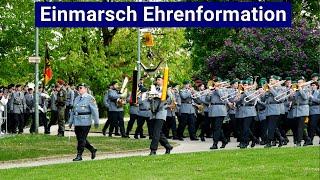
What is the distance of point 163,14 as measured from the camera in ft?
69.8

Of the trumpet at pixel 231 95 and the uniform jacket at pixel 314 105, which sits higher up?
the trumpet at pixel 231 95

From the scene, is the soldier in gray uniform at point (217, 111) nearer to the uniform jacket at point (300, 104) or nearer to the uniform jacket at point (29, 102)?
the uniform jacket at point (300, 104)

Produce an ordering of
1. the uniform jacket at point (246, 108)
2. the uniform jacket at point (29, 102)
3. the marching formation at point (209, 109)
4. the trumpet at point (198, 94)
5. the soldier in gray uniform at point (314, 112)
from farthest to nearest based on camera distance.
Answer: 1. the uniform jacket at point (29, 102)
2. the trumpet at point (198, 94)
3. the soldier in gray uniform at point (314, 112)
4. the uniform jacket at point (246, 108)
5. the marching formation at point (209, 109)

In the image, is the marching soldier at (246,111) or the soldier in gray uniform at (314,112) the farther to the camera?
the soldier in gray uniform at (314,112)

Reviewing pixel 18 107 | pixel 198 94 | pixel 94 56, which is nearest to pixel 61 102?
pixel 18 107

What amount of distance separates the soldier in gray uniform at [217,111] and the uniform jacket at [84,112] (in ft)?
13.6

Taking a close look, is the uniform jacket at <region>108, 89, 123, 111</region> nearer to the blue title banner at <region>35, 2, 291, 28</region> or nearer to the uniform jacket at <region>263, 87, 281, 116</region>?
the uniform jacket at <region>263, 87, 281, 116</region>

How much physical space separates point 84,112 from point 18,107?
507 inches

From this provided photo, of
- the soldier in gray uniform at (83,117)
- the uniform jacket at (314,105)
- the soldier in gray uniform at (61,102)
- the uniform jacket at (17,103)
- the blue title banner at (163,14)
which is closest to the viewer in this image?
the blue title banner at (163,14)

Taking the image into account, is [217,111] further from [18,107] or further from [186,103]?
[18,107]

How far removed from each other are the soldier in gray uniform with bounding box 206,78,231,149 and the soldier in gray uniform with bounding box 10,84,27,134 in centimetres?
1053

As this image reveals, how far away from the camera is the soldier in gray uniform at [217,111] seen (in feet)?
81.8

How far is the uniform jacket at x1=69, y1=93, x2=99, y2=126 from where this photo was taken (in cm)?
2181

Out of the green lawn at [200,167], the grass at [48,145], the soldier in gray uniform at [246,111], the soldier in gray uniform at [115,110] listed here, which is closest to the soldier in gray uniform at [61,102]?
the soldier in gray uniform at [115,110]
